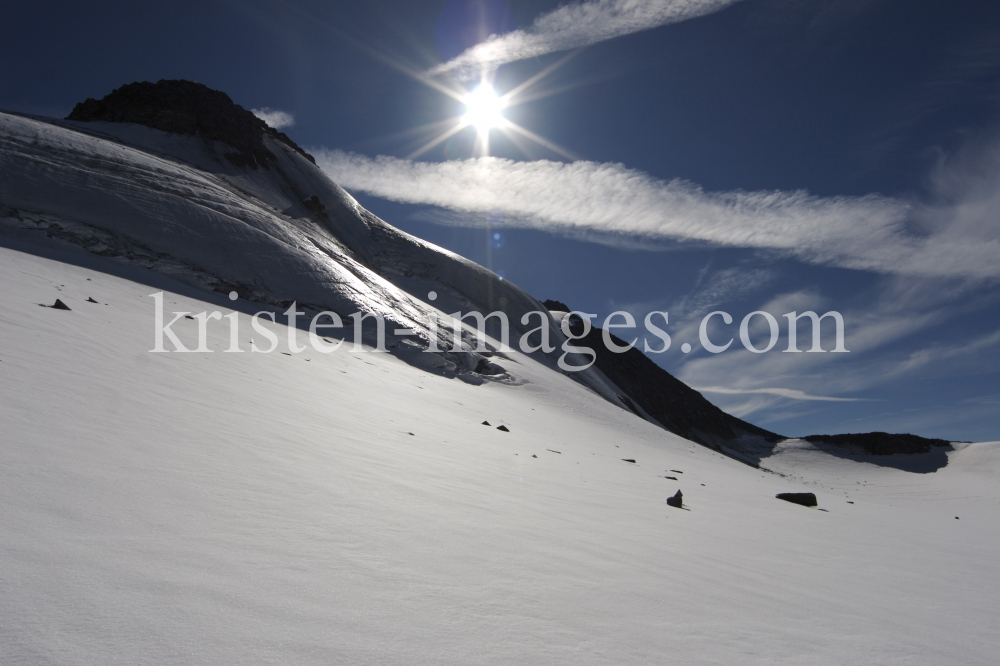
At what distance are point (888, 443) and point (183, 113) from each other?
182ft

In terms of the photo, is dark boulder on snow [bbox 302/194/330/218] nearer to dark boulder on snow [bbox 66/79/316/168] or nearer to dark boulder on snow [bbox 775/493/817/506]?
dark boulder on snow [bbox 66/79/316/168]

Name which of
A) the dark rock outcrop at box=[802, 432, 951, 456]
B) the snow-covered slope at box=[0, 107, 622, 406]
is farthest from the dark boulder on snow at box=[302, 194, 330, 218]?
the dark rock outcrop at box=[802, 432, 951, 456]

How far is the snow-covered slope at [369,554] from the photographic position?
3.77 feet

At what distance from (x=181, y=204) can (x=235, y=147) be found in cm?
1214

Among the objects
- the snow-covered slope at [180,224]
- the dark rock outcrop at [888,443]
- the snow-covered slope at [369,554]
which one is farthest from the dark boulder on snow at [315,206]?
the dark rock outcrop at [888,443]

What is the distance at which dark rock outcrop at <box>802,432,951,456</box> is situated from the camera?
39062mm

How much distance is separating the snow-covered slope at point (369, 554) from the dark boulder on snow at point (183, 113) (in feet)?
82.6

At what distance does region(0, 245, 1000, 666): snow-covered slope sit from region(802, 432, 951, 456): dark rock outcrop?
4499 cm

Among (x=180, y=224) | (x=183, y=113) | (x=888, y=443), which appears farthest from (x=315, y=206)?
(x=888, y=443)

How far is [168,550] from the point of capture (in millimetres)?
1412

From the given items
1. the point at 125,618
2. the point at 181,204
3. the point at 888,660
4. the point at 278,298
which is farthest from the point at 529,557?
the point at 181,204

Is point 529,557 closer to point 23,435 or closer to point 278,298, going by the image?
point 23,435

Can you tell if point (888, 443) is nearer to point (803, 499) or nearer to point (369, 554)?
point (803, 499)

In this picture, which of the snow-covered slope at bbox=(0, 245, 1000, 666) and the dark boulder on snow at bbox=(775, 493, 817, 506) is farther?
the dark boulder on snow at bbox=(775, 493, 817, 506)
